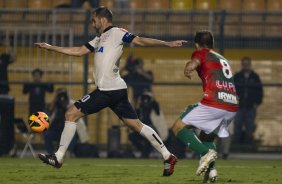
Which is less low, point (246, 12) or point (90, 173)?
point (246, 12)

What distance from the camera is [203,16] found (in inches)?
839

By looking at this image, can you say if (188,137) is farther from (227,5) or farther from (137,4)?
(227,5)

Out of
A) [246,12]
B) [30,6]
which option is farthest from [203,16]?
[30,6]

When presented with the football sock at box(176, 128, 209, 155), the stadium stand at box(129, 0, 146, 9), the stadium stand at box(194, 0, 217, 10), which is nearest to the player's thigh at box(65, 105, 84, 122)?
the football sock at box(176, 128, 209, 155)

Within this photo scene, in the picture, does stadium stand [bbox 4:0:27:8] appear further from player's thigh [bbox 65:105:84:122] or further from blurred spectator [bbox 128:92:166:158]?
player's thigh [bbox 65:105:84:122]

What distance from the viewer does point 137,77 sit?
2102 cm

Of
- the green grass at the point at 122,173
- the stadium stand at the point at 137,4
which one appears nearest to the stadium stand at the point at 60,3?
the stadium stand at the point at 137,4

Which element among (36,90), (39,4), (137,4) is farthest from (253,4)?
(36,90)

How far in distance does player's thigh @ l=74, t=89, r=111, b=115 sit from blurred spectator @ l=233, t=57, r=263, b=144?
7.30 meters

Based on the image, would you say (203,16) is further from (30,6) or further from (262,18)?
(30,6)

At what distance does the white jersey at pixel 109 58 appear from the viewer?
1382cm

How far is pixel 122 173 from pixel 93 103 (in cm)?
126

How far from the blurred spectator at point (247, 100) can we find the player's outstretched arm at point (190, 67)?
844 centimetres

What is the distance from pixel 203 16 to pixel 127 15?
1698mm
